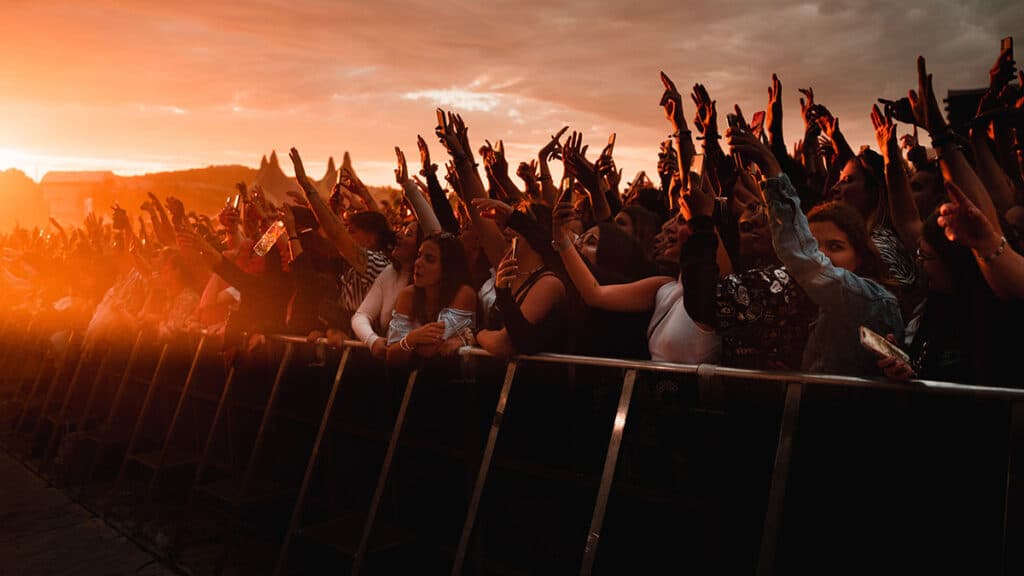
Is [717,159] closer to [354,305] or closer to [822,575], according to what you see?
[822,575]

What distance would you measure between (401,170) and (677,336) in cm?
341

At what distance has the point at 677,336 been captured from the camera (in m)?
3.96

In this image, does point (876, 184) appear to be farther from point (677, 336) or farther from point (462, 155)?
point (462, 155)

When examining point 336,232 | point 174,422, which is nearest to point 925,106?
point 336,232

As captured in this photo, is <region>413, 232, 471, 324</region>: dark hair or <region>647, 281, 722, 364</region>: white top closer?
<region>647, 281, 722, 364</region>: white top

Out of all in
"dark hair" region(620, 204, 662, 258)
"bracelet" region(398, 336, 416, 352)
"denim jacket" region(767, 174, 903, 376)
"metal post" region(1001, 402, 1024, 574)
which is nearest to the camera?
"metal post" region(1001, 402, 1024, 574)

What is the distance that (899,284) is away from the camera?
3971mm

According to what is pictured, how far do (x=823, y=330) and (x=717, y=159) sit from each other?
1855 millimetres

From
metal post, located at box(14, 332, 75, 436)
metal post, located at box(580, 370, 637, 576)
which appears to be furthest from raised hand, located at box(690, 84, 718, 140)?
metal post, located at box(14, 332, 75, 436)

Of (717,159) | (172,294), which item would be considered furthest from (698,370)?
(172,294)

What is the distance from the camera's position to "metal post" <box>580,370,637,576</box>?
3.42 meters

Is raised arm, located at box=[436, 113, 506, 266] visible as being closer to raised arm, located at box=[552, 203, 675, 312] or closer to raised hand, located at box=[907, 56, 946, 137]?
raised arm, located at box=[552, 203, 675, 312]

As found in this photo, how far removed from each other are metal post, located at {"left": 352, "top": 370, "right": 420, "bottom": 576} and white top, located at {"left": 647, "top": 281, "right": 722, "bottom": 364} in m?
1.63

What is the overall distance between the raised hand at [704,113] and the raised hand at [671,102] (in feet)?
0.42
